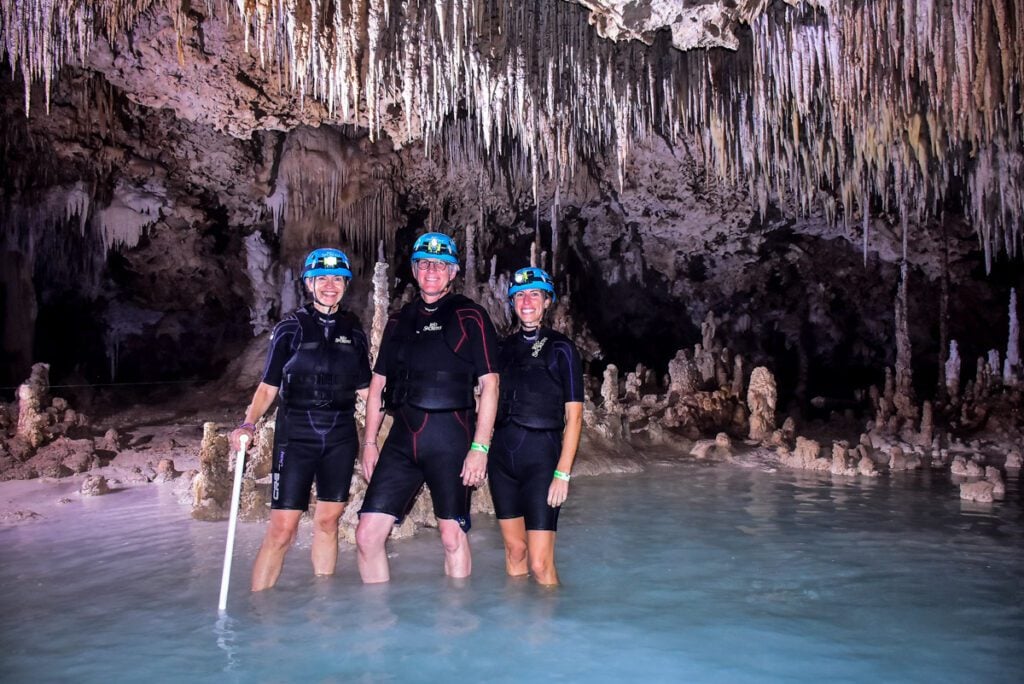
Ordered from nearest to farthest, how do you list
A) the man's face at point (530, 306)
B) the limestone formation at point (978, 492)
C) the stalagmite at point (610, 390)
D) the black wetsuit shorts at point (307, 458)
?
the black wetsuit shorts at point (307, 458)
the man's face at point (530, 306)
the limestone formation at point (978, 492)
the stalagmite at point (610, 390)

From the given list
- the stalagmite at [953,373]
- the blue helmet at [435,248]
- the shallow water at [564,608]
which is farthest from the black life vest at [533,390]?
the stalagmite at [953,373]

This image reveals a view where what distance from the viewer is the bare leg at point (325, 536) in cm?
379

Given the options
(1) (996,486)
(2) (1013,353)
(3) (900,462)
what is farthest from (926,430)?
(2) (1013,353)

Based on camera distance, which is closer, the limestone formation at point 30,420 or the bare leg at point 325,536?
the bare leg at point 325,536

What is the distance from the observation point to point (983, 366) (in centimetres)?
1425

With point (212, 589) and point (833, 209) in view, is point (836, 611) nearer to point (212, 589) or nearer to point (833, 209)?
point (212, 589)

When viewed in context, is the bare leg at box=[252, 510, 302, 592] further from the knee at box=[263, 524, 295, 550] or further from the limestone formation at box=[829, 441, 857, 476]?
the limestone formation at box=[829, 441, 857, 476]

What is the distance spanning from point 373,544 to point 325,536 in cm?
42

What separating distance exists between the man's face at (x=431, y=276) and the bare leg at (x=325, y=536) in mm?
1252

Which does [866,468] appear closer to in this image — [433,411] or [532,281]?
[532,281]

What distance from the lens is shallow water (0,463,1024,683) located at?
2.87 m

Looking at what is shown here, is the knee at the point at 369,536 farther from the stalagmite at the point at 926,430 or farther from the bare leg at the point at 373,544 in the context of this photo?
the stalagmite at the point at 926,430

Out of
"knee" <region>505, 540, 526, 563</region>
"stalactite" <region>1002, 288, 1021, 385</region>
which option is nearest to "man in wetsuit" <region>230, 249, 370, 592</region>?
"knee" <region>505, 540, 526, 563</region>

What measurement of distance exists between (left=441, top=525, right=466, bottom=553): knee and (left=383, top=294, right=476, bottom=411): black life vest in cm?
65
